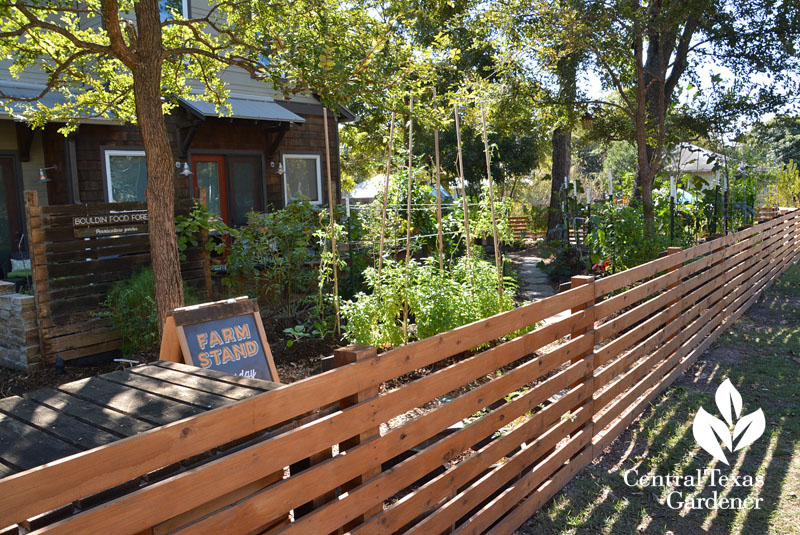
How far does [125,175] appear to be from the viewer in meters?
9.62

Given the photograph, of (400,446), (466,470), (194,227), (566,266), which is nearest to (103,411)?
(400,446)

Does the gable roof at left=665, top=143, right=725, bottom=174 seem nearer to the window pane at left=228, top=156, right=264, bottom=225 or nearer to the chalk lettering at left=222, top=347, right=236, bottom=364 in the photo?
the window pane at left=228, top=156, right=264, bottom=225

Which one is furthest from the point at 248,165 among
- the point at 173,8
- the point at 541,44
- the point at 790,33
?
the point at 790,33

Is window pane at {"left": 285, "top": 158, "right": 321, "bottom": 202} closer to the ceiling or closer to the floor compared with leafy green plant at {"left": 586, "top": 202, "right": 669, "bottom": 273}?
closer to the ceiling

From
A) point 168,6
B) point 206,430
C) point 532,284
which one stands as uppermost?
point 168,6

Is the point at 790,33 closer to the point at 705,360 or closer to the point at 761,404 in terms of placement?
the point at 705,360

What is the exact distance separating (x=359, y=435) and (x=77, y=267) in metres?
5.04

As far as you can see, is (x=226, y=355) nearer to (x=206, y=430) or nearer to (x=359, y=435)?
(x=359, y=435)

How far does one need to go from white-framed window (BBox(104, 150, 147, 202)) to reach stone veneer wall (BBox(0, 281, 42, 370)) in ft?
11.5

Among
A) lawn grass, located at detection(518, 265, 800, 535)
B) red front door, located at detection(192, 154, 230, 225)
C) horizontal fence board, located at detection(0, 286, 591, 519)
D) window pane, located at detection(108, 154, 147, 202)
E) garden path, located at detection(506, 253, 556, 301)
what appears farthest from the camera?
red front door, located at detection(192, 154, 230, 225)

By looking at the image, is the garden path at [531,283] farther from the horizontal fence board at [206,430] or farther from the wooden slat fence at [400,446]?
the horizontal fence board at [206,430]

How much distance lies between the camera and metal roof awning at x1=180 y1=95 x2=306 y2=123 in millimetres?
9750

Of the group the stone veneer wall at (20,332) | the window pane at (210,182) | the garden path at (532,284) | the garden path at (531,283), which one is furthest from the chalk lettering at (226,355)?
the window pane at (210,182)

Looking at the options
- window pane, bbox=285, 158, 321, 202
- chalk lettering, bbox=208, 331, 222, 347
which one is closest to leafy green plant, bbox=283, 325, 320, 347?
chalk lettering, bbox=208, 331, 222, 347
